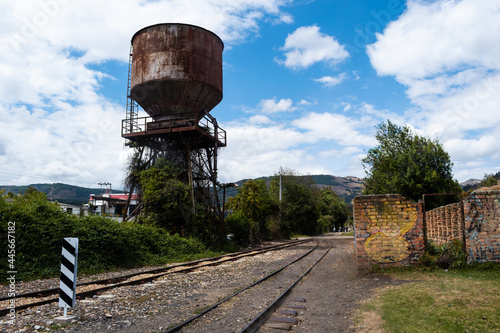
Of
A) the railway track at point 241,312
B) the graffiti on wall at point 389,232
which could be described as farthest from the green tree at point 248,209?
the railway track at point 241,312

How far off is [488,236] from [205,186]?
16.7 metres

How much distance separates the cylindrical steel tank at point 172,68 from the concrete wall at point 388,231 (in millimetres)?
13771

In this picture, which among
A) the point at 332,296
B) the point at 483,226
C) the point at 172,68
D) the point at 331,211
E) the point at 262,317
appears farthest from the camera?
the point at 331,211

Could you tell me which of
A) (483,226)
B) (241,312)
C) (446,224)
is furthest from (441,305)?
(446,224)

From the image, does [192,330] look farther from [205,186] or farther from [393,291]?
[205,186]

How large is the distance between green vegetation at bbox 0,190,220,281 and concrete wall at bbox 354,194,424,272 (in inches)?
343

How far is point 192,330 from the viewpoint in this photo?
208 inches

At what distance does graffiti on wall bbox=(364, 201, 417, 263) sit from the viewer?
32.1 feet

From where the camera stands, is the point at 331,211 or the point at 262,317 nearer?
the point at 262,317

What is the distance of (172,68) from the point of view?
779 inches

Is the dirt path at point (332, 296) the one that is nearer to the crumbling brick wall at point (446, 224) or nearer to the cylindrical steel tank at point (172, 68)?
the crumbling brick wall at point (446, 224)

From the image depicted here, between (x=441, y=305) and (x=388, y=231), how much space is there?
3832 millimetres

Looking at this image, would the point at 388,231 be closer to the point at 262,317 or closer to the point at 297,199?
the point at 262,317

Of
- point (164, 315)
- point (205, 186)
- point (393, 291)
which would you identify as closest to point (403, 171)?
point (205, 186)
